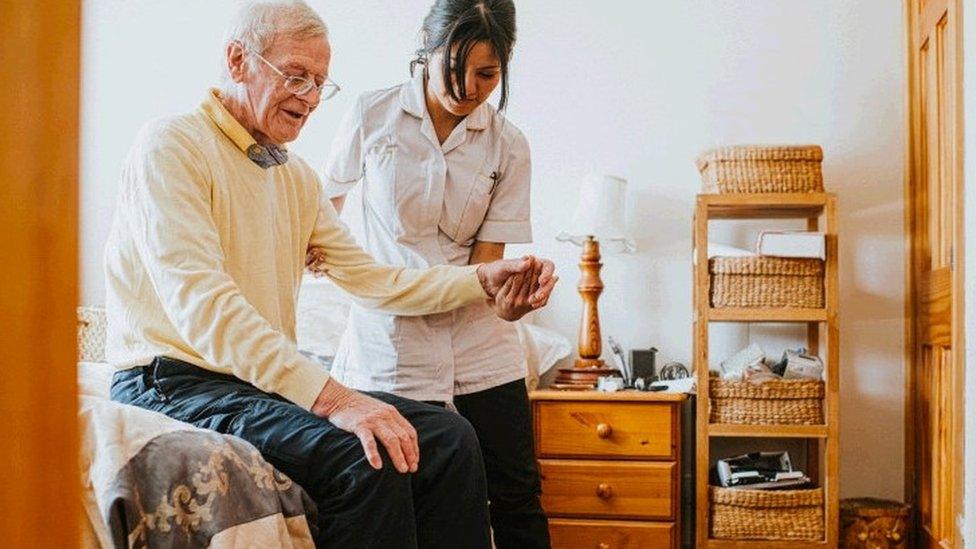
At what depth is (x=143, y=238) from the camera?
1.41 metres

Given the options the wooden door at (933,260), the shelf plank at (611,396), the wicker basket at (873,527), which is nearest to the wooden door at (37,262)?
the wooden door at (933,260)

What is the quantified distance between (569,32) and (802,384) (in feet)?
4.32

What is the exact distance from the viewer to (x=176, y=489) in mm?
1142

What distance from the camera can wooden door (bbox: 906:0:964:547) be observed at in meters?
2.39

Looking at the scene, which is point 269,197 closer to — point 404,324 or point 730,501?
point 404,324

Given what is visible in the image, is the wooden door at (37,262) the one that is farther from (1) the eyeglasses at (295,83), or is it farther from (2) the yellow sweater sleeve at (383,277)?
(2) the yellow sweater sleeve at (383,277)

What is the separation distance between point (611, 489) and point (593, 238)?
0.73 m

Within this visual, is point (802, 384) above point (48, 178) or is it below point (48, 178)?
below

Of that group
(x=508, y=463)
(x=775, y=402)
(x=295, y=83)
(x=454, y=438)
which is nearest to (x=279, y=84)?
(x=295, y=83)

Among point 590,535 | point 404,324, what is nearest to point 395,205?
point 404,324

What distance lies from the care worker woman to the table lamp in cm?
107

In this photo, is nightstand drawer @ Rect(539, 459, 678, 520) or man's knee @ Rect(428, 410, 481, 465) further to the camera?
nightstand drawer @ Rect(539, 459, 678, 520)

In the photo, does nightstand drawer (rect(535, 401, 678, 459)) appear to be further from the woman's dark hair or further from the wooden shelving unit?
the woman's dark hair

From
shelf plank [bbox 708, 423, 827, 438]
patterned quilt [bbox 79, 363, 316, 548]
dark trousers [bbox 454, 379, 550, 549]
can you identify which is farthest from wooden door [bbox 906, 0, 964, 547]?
patterned quilt [bbox 79, 363, 316, 548]
